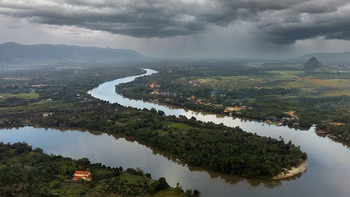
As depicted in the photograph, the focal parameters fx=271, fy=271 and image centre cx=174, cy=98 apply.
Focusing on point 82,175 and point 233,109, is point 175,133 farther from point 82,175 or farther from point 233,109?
point 233,109

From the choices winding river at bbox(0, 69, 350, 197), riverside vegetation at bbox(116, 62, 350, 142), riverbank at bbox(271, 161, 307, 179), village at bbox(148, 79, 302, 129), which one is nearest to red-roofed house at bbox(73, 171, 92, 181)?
winding river at bbox(0, 69, 350, 197)

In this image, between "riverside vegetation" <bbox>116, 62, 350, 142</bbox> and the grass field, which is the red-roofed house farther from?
the grass field

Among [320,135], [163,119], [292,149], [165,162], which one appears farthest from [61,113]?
[320,135]

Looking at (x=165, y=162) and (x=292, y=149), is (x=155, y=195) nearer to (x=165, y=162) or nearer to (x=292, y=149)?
(x=165, y=162)

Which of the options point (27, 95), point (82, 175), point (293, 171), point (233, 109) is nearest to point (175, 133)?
point (82, 175)

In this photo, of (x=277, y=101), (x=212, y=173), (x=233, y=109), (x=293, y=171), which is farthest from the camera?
(x=277, y=101)

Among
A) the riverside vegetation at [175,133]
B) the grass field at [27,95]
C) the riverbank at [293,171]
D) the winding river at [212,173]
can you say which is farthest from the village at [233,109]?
the grass field at [27,95]

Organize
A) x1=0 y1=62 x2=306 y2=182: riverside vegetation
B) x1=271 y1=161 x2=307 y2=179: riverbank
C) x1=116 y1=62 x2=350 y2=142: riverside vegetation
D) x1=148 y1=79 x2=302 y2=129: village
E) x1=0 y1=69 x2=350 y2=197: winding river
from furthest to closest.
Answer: x1=116 y1=62 x2=350 y2=142: riverside vegetation
x1=148 y1=79 x2=302 y2=129: village
x1=0 y1=62 x2=306 y2=182: riverside vegetation
x1=271 y1=161 x2=307 y2=179: riverbank
x1=0 y1=69 x2=350 y2=197: winding river

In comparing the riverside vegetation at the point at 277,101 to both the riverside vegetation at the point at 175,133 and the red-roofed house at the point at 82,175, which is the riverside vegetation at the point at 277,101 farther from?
the red-roofed house at the point at 82,175
